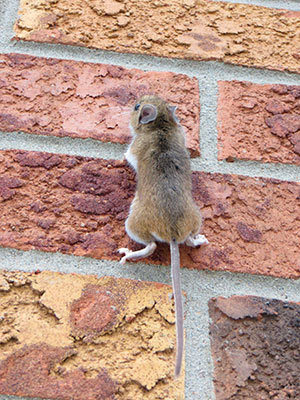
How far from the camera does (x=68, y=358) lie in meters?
0.80

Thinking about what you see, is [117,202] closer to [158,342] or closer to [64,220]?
[64,220]

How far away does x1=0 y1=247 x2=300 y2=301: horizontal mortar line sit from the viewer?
89cm

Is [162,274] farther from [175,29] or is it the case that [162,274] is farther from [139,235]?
[175,29]

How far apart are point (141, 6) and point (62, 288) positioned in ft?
2.40

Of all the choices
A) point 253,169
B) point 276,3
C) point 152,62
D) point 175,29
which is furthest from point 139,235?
point 276,3

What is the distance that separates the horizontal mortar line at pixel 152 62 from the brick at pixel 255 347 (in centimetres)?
52

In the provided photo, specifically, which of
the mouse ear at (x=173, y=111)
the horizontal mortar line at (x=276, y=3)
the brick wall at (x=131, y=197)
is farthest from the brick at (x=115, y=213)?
the horizontal mortar line at (x=276, y=3)

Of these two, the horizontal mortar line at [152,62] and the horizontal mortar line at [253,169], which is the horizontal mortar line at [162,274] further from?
the horizontal mortar line at [152,62]

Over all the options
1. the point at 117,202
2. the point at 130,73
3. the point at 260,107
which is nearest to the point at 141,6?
the point at 130,73

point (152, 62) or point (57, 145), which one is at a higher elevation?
point (152, 62)

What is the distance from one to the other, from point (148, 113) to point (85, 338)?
21.8 inches

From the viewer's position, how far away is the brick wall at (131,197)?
32.0 inches

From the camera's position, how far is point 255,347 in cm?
84

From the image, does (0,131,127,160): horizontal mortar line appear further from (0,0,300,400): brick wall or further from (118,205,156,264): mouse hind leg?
(118,205,156,264): mouse hind leg
